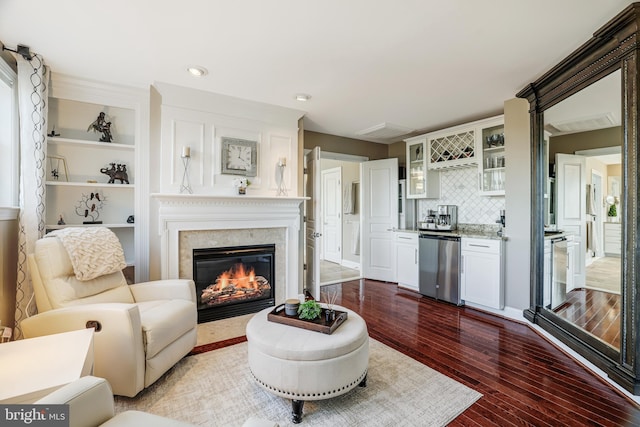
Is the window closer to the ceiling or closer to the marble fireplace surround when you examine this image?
the ceiling

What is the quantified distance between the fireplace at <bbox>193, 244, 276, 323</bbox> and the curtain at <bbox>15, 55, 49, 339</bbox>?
1327mm

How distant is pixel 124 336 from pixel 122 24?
2117 millimetres

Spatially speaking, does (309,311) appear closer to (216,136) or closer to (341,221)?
(216,136)

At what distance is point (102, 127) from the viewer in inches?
119

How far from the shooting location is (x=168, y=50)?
2.37 meters

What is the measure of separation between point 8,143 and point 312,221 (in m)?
3.19

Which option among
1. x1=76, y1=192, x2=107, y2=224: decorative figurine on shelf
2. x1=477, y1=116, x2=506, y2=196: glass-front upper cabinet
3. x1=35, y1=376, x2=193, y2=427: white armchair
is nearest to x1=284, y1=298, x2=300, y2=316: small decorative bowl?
x1=35, y1=376, x2=193, y2=427: white armchair

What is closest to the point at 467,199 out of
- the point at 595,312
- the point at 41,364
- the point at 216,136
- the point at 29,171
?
the point at 595,312

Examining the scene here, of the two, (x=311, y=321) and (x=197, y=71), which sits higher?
(x=197, y=71)

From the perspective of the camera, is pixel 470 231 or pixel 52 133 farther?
pixel 470 231

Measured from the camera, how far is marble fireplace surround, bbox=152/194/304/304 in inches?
120

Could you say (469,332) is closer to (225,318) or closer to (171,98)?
(225,318)

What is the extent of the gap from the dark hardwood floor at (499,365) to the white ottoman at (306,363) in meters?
0.70

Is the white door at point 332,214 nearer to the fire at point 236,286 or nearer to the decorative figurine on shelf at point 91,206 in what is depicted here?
the fire at point 236,286
